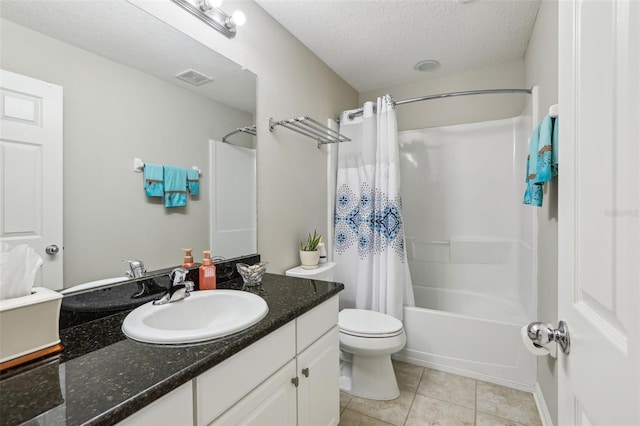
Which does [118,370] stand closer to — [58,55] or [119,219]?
[119,219]

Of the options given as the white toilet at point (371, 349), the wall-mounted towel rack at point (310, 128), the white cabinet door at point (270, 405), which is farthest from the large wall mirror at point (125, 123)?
the white toilet at point (371, 349)

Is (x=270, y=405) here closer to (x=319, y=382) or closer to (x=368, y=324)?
(x=319, y=382)

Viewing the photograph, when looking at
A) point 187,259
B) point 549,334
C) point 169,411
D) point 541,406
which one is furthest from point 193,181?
point 541,406

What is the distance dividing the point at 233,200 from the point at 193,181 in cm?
27

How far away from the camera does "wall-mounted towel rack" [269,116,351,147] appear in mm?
1869

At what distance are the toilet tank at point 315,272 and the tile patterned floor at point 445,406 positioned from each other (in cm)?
76

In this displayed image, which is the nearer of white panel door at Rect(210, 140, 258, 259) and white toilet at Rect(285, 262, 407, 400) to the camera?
white panel door at Rect(210, 140, 258, 259)

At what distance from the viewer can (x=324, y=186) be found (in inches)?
97.7

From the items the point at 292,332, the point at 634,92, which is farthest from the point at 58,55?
the point at 634,92

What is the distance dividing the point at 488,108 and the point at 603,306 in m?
2.66

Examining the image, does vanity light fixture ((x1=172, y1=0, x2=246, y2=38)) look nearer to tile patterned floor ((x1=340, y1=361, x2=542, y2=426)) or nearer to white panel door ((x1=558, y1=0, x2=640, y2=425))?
white panel door ((x1=558, y1=0, x2=640, y2=425))

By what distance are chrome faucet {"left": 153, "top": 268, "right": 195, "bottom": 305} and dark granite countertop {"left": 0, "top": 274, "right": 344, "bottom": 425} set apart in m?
0.16

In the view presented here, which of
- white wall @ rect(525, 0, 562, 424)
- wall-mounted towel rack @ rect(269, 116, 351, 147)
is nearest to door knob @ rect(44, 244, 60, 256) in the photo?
wall-mounted towel rack @ rect(269, 116, 351, 147)

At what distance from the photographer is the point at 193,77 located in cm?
139
